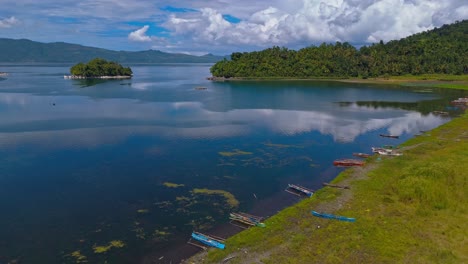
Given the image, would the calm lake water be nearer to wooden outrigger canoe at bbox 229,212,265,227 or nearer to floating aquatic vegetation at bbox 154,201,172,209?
floating aquatic vegetation at bbox 154,201,172,209

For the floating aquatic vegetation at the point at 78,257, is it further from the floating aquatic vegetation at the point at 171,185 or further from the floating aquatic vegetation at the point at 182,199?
the floating aquatic vegetation at the point at 171,185

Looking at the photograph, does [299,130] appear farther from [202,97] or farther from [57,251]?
[202,97]

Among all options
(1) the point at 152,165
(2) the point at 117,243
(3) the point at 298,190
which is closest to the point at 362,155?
(3) the point at 298,190

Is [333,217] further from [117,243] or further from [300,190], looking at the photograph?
[117,243]

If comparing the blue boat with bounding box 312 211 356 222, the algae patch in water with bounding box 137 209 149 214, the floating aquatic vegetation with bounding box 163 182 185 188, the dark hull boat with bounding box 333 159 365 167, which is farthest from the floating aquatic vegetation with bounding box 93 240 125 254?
the dark hull boat with bounding box 333 159 365 167

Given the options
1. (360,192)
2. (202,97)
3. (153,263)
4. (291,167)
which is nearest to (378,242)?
(360,192)
